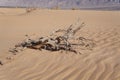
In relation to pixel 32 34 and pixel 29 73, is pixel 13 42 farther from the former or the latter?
pixel 29 73

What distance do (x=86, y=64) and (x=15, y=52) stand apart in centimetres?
176

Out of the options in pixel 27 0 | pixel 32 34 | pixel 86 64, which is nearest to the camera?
pixel 86 64

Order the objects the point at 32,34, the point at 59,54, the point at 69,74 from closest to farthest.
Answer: the point at 69,74 < the point at 59,54 < the point at 32,34

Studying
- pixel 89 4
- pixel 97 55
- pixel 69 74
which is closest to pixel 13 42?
pixel 97 55

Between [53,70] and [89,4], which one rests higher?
[53,70]

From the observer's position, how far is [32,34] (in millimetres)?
9195

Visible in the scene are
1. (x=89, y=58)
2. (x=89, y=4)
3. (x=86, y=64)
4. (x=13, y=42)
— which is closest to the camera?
(x=86, y=64)

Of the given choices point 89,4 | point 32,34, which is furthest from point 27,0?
point 32,34

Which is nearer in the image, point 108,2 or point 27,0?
point 108,2

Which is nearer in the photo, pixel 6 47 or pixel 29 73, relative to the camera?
pixel 29 73

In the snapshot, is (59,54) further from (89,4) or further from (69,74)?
(89,4)

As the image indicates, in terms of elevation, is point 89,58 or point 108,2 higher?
point 89,58

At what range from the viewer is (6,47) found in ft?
23.6

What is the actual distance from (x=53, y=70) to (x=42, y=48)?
1539mm
